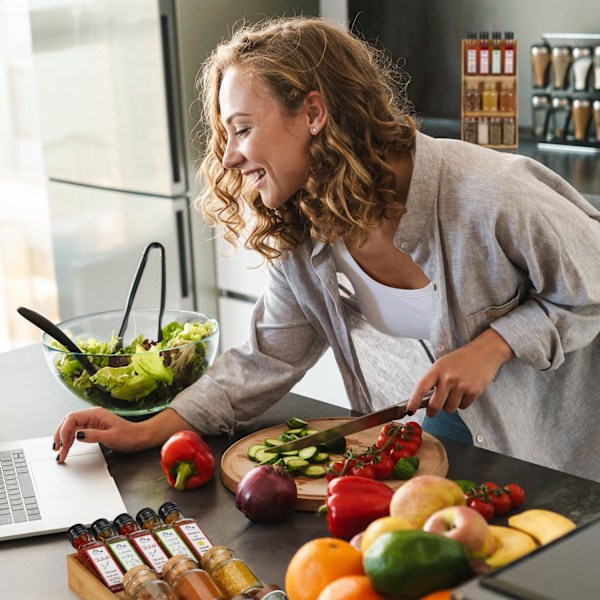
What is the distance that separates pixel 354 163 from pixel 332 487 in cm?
60

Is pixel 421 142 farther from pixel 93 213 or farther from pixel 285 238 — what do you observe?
pixel 93 213

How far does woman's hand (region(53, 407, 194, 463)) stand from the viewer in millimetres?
1437

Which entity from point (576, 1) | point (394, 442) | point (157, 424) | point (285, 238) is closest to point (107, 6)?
point (576, 1)

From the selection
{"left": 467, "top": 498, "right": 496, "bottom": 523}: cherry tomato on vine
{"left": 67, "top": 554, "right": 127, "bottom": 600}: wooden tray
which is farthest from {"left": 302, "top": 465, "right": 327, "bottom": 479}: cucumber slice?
{"left": 67, "top": 554, "right": 127, "bottom": 600}: wooden tray

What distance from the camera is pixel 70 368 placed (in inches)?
61.6

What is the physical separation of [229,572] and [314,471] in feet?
0.99

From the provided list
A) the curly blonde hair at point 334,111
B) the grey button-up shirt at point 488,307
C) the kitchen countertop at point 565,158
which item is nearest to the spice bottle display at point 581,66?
the kitchen countertop at point 565,158

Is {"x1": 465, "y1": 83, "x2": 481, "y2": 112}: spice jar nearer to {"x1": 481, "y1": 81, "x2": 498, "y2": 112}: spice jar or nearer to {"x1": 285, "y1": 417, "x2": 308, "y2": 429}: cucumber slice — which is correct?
{"x1": 481, "y1": 81, "x2": 498, "y2": 112}: spice jar

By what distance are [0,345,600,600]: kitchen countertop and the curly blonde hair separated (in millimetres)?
338

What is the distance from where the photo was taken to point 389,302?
170 cm

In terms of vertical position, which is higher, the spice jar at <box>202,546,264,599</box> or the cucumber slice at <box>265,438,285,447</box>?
the spice jar at <box>202,546,264,599</box>

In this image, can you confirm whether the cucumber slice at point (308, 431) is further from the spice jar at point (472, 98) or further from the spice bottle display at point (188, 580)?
the spice jar at point (472, 98)

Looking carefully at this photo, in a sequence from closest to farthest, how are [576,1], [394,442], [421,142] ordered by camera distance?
[394,442] → [421,142] → [576,1]

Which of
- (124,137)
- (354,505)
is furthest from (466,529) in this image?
(124,137)
